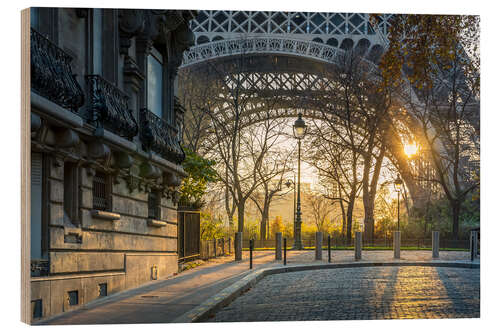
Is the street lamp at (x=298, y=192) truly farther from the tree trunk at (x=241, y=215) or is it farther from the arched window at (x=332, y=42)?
the arched window at (x=332, y=42)

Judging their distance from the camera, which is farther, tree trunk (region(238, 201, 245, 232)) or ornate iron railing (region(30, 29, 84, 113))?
tree trunk (region(238, 201, 245, 232))

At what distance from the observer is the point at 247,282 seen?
11914 millimetres

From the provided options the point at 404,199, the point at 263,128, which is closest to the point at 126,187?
the point at 263,128

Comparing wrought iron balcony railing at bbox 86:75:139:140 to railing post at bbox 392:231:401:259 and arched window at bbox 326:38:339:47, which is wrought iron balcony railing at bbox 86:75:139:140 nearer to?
railing post at bbox 392:231:401:259

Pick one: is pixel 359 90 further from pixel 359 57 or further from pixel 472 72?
pixel 472 72

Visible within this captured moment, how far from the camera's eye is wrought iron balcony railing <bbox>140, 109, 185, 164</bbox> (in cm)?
1162

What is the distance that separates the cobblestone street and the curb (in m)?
0.11

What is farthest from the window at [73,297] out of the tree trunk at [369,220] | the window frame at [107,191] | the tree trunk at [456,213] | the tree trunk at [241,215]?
the tree trunk at [456,213]

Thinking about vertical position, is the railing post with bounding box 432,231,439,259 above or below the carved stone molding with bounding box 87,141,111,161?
below

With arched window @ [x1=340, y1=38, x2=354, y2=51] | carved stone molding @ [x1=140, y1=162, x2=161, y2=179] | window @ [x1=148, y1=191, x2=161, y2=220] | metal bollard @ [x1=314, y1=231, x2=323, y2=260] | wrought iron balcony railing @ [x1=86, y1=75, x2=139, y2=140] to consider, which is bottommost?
metal bollard @ [x1=314, y1=231, x2=323, y2=260]

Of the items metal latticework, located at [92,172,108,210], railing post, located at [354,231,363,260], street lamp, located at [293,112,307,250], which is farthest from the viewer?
railing post, located at [354,231,363,260]

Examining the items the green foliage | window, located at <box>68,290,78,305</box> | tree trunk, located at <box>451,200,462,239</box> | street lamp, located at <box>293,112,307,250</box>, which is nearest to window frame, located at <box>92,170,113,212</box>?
window, located at <box>68,290,78,305</box>

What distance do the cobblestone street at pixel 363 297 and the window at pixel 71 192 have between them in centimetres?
221

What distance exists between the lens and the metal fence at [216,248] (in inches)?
554
